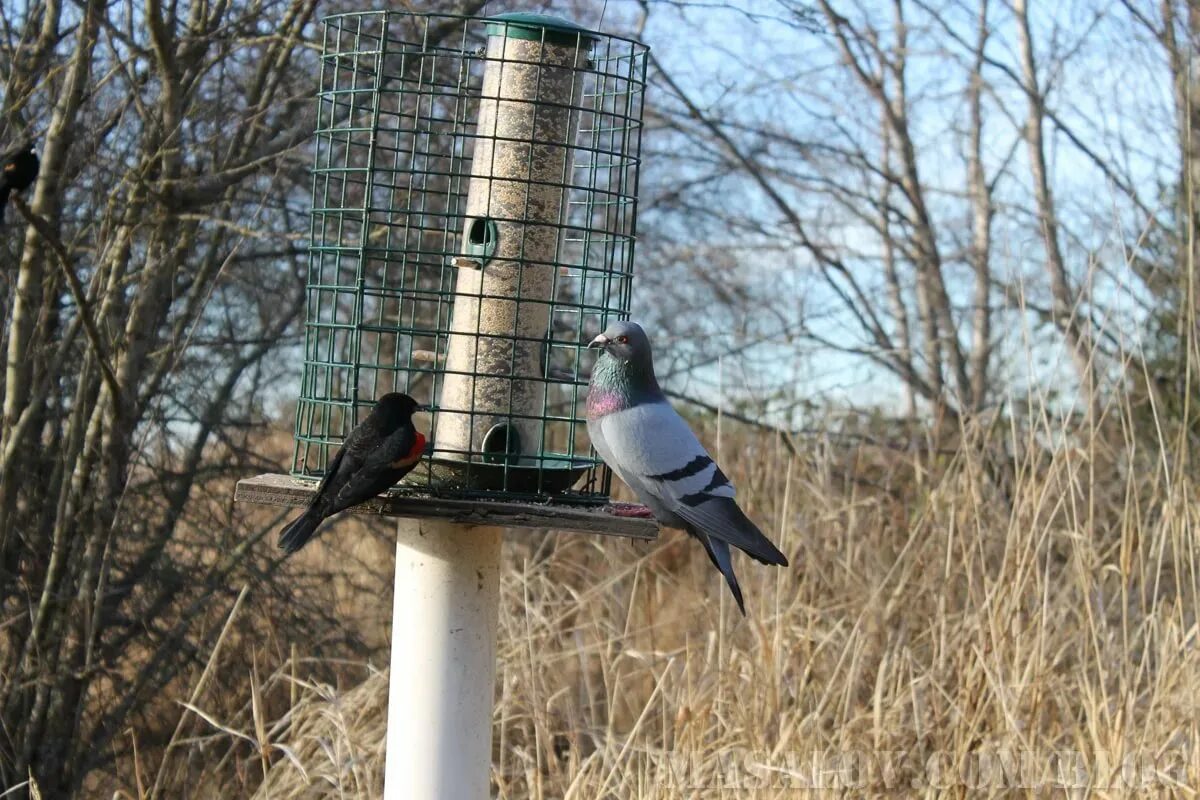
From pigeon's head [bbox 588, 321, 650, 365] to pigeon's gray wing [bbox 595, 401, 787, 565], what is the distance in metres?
0.14

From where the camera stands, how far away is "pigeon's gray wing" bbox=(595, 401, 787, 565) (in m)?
3.34

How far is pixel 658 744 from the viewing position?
5.89 meters

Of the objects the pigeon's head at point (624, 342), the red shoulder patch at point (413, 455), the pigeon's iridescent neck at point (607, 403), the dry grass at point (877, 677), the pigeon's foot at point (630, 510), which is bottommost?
the dry grass at point (877, 677)

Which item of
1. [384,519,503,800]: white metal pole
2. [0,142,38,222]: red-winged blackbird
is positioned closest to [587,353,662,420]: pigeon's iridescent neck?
[384,519,503,800]: white metal pole

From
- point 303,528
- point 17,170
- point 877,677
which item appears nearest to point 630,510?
point 303,528

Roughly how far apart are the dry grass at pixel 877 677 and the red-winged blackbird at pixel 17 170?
7.38 ft

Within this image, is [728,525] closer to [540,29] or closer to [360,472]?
[360,472]

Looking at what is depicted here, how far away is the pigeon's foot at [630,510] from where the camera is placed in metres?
3.19

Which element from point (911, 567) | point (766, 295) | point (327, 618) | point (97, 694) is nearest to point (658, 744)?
point (911, 567)

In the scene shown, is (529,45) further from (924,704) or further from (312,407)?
(924,704)

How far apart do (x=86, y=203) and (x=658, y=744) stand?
3.64m

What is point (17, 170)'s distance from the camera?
17.4ft

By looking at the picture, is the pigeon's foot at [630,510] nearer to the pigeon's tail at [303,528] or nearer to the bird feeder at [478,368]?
the bird feeder at [478,368]

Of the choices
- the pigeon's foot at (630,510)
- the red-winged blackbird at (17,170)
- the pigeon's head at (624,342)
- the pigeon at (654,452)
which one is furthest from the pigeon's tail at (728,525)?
the red-winged blackbird at (17,170)
